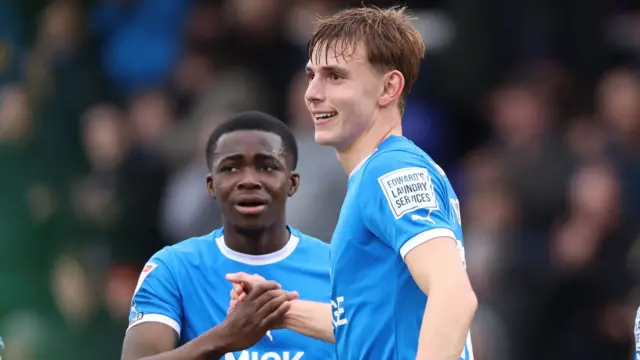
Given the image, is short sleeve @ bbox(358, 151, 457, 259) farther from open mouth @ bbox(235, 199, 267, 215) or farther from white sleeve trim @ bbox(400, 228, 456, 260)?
open mouth @ bbox(235, 199, 267, 215)

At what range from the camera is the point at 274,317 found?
559cm

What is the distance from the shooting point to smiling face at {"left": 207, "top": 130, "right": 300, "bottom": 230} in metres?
6.25

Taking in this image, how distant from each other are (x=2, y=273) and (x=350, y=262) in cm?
718

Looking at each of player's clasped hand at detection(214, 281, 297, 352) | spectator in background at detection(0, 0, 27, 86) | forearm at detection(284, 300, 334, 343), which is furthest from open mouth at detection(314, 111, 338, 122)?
spectator in background at detection(0, 0, 27, 86)

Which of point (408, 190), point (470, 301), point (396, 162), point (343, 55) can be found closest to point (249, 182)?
point (343, 55)

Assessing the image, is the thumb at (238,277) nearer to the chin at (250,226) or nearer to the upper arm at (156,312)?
the upper arm at (156,312)

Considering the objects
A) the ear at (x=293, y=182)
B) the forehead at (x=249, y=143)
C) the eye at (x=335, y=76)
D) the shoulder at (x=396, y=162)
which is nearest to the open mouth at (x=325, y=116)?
the eye at (x=335, y=76)

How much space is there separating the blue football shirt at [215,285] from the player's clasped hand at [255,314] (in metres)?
0.39

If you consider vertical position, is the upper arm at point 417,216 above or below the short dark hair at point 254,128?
below

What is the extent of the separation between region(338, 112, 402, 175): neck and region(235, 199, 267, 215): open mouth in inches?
44.5

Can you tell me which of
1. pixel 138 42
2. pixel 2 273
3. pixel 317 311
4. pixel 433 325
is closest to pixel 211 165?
pixel 317 311

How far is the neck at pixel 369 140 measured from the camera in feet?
16.9

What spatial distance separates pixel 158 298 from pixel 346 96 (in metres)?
1.52

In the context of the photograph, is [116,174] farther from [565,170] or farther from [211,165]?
[211,165]
